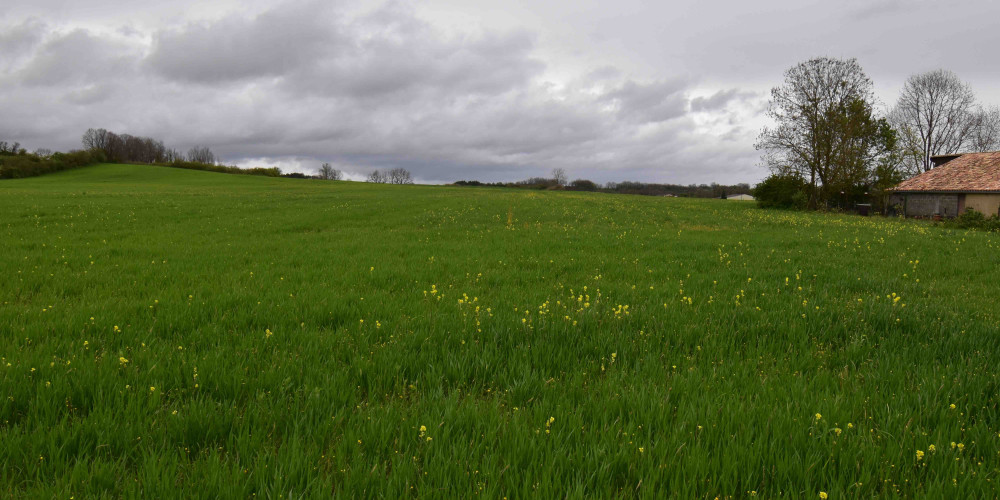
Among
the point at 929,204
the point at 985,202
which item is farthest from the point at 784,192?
the point at 985,202

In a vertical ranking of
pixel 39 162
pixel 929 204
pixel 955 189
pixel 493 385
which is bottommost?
pixel 493 385

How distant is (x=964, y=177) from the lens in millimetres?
37844

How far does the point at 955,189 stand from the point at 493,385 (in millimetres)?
49669

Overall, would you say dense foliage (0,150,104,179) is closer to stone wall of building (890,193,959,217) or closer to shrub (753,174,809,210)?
shrub (753,174,809,210)

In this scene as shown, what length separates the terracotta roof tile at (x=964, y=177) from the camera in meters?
35.5

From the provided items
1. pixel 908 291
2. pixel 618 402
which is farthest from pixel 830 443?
pixel 908 291

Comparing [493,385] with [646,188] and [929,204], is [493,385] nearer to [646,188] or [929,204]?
[929,204]

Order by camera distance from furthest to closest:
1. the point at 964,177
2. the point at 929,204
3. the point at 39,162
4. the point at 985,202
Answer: the point at 39,162, the point at 929,204, the point at 964,177, the point at 985,202

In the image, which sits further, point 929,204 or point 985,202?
point 929,204

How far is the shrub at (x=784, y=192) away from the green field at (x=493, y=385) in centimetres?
4122

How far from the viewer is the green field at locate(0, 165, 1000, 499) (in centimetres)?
251

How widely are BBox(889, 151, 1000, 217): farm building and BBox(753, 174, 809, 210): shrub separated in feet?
24.8

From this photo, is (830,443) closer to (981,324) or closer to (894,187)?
(981,324)

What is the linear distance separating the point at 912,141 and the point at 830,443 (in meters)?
68.5
